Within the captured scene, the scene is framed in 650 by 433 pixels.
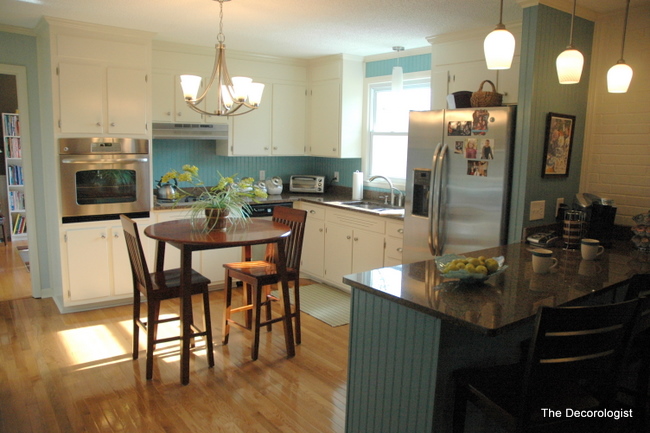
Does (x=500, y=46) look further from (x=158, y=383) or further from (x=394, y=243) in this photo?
(x=158, y=383)

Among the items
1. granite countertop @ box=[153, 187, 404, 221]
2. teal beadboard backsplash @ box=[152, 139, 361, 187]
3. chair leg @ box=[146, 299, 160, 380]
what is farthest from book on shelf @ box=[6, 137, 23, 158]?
chair leg @ box=[146, 299, 160, 380]

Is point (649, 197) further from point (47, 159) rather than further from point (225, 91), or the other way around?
point (47, 159)

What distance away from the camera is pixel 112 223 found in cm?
420

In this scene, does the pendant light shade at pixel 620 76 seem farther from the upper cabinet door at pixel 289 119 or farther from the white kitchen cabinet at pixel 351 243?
the upper cabinet door at pixel 289 119

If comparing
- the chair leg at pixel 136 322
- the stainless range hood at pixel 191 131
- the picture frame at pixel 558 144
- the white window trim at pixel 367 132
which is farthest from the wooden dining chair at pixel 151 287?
the white window trim at pixel 367 132

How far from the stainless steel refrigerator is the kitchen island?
851mm

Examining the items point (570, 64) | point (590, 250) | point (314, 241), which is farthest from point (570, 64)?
point (314, 241)

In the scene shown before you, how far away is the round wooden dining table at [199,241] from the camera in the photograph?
299cm

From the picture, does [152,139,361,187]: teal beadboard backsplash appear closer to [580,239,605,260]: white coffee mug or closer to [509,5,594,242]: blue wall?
[509,5,594,242]: blue wall

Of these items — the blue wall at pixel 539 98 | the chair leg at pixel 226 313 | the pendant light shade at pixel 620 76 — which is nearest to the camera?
the pendant light shade at pixel 620 76

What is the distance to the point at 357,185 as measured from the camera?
5.13 metres

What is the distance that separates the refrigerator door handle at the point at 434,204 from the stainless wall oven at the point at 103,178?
2446 millimetres

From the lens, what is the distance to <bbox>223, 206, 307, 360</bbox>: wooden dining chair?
10.9 feet

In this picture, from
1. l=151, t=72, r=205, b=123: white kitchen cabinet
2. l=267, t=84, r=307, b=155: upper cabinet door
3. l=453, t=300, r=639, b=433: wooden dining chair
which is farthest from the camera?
l=267, t=84, r=307, b=155: upper cabinet door
